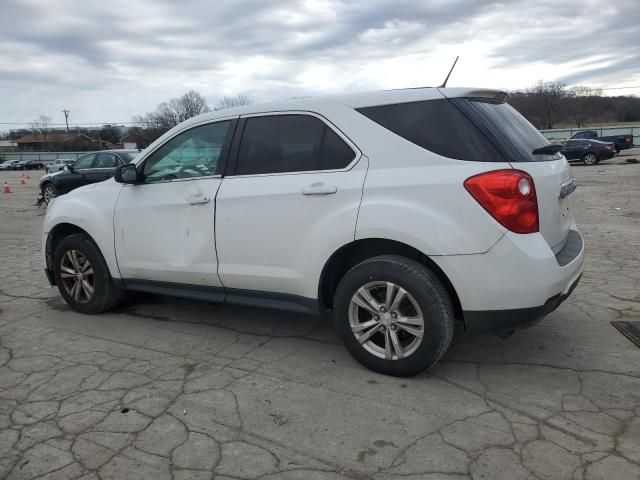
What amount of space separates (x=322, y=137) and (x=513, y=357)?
6.71 feet

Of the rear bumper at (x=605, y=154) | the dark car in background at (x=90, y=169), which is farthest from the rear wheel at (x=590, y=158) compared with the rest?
the dark car in background at (x=90, y=169)

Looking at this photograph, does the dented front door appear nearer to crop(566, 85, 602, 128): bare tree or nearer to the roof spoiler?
the roof spoiler

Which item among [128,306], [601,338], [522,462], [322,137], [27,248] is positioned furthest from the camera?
[27,248]

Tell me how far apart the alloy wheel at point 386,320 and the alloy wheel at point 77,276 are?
8.92 ft

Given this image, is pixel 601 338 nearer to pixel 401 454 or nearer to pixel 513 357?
pixel 513 357

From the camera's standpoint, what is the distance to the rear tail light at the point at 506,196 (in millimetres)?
2936

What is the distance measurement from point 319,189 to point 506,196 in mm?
1169

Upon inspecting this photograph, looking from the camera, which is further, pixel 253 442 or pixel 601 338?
pixel 601 338

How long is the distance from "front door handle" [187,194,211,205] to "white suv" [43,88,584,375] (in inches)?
0.5

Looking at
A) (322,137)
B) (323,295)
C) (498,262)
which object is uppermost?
(322,137)

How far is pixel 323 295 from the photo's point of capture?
3.62 meters

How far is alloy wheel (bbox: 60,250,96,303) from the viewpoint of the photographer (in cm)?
480

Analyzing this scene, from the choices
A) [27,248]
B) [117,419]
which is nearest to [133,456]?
[117,419]

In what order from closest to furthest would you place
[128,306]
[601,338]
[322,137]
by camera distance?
1. [322,137]
2. [601,338]
3. [128,306]
